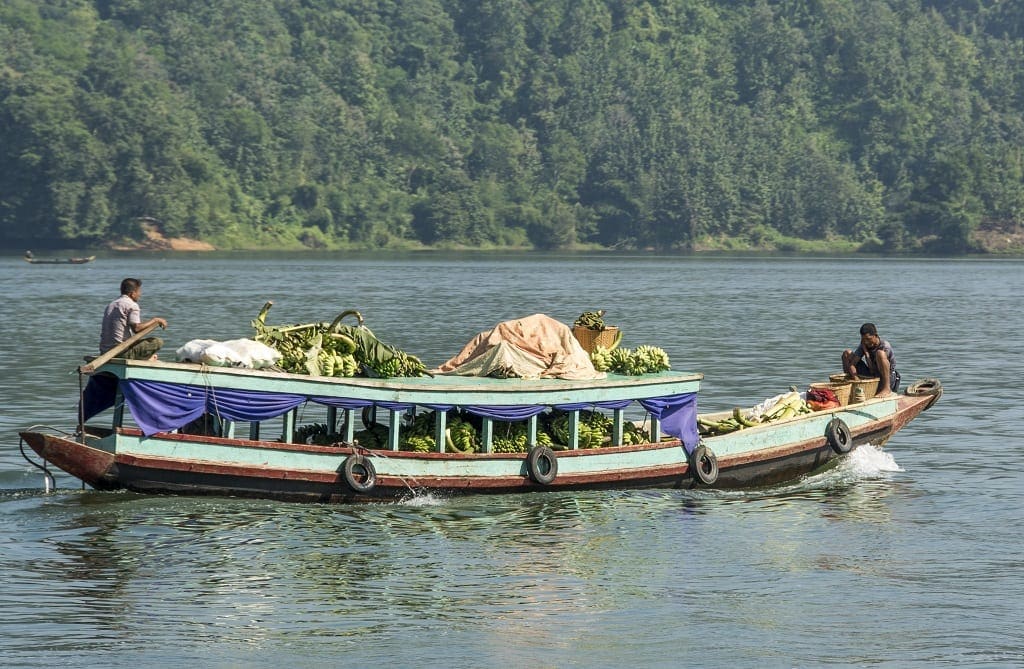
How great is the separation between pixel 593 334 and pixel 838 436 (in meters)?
4.14

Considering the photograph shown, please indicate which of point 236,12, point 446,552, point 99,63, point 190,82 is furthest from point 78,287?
point 236,12

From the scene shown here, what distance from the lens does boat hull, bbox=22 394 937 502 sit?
67.6ft

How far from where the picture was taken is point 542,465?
2244 cm

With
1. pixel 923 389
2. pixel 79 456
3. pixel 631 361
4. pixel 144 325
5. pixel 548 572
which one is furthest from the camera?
pixel 923 389

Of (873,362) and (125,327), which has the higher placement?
(125,327)

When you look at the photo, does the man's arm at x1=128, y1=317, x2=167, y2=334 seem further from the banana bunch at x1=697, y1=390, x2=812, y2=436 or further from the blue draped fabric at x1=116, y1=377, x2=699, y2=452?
the banana bunch at x1=697, y1=390, x2=812, y2=436

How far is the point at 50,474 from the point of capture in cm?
2262

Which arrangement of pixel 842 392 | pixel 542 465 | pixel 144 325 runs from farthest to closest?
1. pixel 842 392
2. pixel 542 465
3. pixel 144 325

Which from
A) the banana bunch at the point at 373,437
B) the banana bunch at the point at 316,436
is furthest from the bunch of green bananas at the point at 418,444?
the banana bunch at the point at 316,436

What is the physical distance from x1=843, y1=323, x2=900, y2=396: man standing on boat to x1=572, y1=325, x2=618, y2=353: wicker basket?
4292 millimetres

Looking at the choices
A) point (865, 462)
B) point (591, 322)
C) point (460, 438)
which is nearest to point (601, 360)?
point (591, 322)

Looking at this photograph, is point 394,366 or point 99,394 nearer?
point 99,394

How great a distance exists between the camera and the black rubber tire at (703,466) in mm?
23547

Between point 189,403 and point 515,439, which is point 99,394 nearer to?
point 189,403
